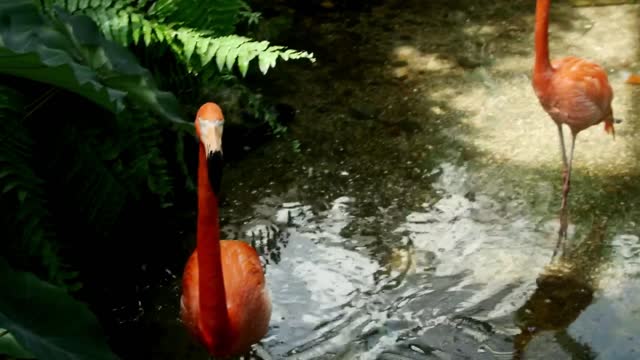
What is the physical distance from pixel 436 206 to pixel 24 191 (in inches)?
77.0

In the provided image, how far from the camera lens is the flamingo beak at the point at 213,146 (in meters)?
2.46

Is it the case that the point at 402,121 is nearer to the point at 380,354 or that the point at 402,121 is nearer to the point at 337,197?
the point at 337,197

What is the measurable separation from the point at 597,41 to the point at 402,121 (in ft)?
4.76

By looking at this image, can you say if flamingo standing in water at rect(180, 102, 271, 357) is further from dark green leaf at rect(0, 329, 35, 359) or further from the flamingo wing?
the flamingo wing

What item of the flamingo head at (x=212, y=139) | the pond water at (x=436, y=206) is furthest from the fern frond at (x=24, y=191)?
the pond water at (x=436, y=206)

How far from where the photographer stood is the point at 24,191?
2568 mm

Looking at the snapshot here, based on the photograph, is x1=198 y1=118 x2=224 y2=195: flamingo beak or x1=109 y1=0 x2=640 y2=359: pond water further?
x1=109 y1=0 x2=640 y2=359: pond water

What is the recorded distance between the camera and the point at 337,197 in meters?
4.09

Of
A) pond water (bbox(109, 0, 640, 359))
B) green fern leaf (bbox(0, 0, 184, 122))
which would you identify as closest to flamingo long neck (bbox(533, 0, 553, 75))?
pond water (bbox(109, 0, 640, 359))

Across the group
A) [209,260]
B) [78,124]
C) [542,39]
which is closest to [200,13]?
[78,124]

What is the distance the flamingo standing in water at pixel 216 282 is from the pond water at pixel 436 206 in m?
0.30

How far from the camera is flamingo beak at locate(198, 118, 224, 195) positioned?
8.05 feet

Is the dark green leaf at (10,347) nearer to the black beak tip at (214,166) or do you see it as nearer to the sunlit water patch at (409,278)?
the black beak tip at (214,166)

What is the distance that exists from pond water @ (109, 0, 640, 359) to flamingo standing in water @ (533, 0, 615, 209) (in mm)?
309
